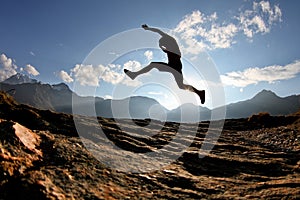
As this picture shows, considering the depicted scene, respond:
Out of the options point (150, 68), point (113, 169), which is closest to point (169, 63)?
point (150, 68)

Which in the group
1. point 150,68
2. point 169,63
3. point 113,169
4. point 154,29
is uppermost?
point 154,29

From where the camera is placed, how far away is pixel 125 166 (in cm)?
880

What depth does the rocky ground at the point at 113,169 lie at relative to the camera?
635cm

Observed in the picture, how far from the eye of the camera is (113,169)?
8281 mm

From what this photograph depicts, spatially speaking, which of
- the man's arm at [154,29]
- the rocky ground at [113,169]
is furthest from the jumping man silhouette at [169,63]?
the rocky ground at [113,169]

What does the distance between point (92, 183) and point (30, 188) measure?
1651mm

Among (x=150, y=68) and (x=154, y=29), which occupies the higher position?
(x=154, y=29)

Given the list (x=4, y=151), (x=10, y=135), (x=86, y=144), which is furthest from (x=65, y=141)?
(x=4, y=151)

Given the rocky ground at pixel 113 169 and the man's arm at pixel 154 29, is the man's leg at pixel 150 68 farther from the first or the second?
the rocky ground at pixel 113 169

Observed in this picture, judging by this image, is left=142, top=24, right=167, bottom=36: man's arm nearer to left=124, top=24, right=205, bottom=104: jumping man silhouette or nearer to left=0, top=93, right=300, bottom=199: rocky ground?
left=124, top=24, right=205, bottom=104: jumping man silhouette

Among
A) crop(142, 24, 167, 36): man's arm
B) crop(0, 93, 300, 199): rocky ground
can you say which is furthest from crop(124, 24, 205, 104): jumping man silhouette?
crop(0, 93, 300, 199): rocky ground

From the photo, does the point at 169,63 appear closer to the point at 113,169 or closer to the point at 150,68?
the point at 150,68

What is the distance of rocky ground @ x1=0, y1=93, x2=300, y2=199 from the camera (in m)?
6.35

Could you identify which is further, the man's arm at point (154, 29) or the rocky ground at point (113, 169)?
the man's arm at point (154, 29)
